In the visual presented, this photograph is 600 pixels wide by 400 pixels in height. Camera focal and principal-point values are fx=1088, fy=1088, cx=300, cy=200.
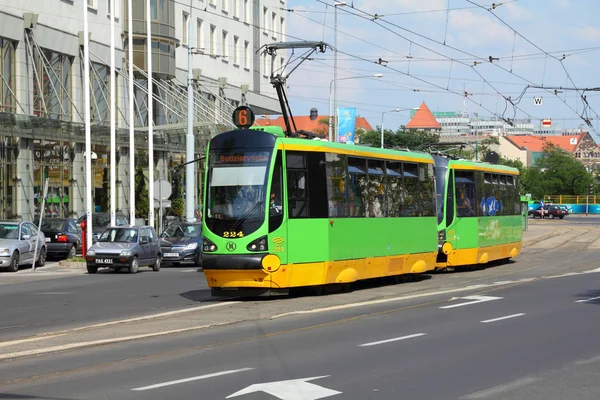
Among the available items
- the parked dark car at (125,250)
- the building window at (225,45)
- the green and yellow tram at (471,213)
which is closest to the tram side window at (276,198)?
the green and yellow tram at (471,213)

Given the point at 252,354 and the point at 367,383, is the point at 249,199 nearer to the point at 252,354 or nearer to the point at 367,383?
the point at 252,354

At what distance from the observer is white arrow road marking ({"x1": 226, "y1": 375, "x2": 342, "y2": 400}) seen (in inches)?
363

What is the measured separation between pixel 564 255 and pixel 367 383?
111 feet

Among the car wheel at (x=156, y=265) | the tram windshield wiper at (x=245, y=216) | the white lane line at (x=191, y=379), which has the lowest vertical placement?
the car wheel at (x=156, y=265)

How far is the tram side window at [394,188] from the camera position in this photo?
2439 centimetres

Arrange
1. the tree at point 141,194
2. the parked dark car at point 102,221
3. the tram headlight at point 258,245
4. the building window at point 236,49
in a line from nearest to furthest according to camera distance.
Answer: the tram headlight at point 258,245, the parked dark car at point 102,221, the tree at point 141,194, the building window at point 236,49

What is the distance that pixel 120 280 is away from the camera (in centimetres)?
2928

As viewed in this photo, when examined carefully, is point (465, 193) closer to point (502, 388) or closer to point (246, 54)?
point (502, 388)

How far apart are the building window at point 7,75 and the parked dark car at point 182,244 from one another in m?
9.40

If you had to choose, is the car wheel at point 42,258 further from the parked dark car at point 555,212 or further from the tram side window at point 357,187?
the parked dark car at point 555,212

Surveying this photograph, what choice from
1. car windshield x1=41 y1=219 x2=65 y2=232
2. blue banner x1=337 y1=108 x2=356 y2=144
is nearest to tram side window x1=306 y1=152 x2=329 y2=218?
car windshield x1=41 y1=219 x2=65 y2=232

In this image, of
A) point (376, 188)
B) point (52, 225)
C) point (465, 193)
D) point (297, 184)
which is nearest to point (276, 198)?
point (297, 184)

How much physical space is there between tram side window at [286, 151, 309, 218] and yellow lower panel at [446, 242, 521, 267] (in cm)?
1028

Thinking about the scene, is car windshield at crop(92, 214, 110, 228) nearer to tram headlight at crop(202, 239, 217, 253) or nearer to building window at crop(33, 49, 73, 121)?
building window at crop(33, 49, 73, 121)
